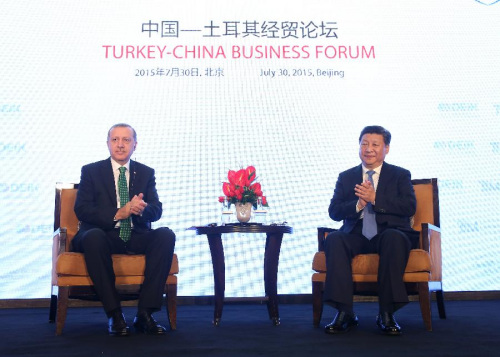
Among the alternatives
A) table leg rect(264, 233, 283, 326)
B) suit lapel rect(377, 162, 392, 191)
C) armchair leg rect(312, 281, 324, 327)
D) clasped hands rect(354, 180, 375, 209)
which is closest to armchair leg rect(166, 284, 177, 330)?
table leg rect(264, 233, 283, 326)

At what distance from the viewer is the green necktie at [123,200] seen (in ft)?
11.1

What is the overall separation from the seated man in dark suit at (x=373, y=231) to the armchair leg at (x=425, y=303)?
0.20 m

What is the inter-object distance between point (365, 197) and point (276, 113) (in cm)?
148

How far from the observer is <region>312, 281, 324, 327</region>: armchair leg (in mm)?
3326

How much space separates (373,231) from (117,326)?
139 centimetres

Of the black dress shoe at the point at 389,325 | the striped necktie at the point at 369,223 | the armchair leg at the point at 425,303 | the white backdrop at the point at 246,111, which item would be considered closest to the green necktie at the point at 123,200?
the white backdrop at the point at 246,111

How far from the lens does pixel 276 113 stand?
4566 millimetres

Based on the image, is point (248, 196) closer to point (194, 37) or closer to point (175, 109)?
point (175, 109)

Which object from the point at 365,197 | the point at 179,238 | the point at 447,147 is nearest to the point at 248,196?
the point at 365,197

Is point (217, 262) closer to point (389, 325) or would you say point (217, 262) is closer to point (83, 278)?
point (83, 278)

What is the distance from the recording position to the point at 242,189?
366 centimetres

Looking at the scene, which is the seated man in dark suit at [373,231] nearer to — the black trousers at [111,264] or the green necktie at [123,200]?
the black trousers at [111,264]

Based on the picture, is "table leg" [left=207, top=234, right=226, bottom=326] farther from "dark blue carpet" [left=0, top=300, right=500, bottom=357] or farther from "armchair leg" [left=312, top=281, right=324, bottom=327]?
"armchair leg" [left=312, top=281, right=324, bottom=327]

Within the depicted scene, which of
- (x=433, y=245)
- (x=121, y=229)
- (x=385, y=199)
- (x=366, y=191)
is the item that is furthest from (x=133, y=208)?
(x=433, y=245)
